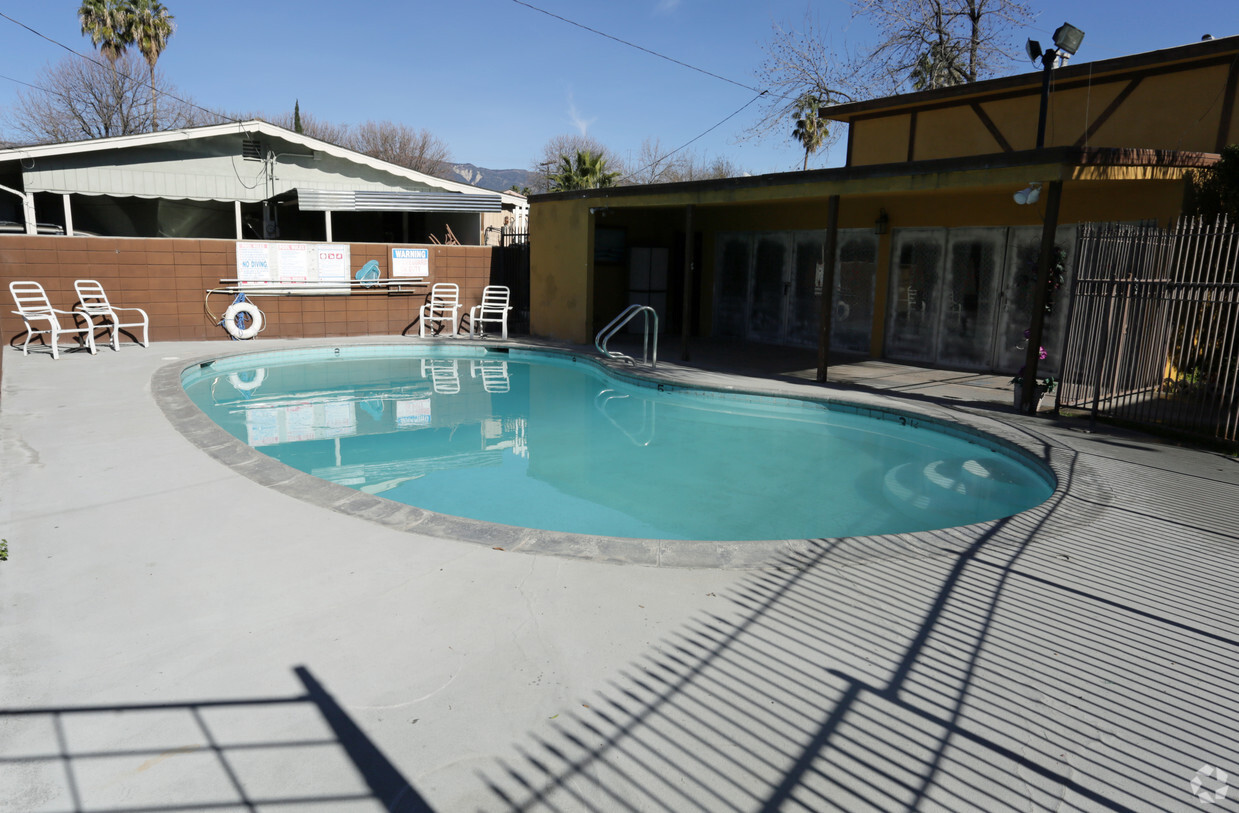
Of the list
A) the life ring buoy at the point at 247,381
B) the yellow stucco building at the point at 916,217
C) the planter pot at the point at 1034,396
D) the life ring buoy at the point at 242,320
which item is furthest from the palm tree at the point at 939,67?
the life ring buoy at the point at 247,381

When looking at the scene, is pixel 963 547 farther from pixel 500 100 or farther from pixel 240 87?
pixel 240 87

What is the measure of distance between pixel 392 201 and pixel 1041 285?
1167 cm

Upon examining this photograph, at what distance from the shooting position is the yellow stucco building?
7.46 metres

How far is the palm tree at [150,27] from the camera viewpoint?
2395 cm

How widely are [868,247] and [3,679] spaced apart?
10.8 meters

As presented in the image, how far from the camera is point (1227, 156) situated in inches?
268

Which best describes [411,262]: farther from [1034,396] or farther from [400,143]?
[400,143]

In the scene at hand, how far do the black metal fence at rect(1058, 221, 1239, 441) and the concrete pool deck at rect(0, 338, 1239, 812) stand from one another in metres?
2.71

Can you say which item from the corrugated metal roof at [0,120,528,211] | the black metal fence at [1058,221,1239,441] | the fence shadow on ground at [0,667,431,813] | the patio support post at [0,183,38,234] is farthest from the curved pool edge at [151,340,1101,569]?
the corrugated metal roof at [0,120,528,211]

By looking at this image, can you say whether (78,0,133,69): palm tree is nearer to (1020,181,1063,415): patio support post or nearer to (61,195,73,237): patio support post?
(61,195,73,237): patio support post

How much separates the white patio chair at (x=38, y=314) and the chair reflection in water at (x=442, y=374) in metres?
4.22

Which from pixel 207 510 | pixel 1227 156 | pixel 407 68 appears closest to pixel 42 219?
pixel 407 68

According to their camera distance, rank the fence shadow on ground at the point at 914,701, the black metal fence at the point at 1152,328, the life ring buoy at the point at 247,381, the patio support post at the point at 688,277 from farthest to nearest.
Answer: the patio support post at the point at 688,277 → the life ring buoy at the point at 247,381 → the black metal fence at the point at 1152,328 → the fence shadow on ground at the point at 914,701

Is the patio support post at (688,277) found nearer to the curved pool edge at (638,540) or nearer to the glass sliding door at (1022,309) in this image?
the glass sliding door at (1022,309)
